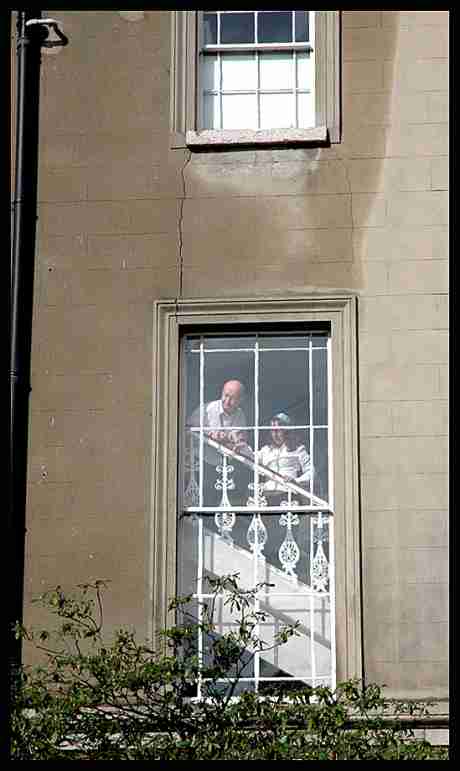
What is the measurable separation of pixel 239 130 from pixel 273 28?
3.43 feet

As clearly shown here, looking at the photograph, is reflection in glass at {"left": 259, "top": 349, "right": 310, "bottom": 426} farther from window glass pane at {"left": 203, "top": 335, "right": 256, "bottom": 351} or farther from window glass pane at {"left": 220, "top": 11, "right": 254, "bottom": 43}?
window glass pane at {"left": 220, "top": 11, "right": 254, "bottom": 43}

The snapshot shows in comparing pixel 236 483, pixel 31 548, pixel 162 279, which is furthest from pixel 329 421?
pixel 31 548

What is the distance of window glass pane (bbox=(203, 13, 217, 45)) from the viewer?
11.9 metres

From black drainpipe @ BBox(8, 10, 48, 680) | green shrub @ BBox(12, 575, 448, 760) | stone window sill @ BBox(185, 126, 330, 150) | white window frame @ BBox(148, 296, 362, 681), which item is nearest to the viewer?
green shrub @ BBox(12, 575, 448, 760)

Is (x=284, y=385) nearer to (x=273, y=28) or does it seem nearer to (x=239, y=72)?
(x=239, y=72)

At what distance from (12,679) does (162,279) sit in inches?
134

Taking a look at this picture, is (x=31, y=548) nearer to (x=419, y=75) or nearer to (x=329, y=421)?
(x=329, y=421)

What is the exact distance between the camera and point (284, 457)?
10.9 m

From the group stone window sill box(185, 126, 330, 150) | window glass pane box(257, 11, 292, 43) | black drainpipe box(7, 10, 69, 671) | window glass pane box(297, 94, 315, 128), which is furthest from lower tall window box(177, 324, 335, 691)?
window glass pane box(257, 11, 292, 43)

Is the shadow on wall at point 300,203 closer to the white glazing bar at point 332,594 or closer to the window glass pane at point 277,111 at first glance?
the window glass pane at point 277,111

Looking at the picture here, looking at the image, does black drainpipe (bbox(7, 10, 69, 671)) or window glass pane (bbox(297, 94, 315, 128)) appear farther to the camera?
window glass pane (bbox(297, 94, 315, 128))

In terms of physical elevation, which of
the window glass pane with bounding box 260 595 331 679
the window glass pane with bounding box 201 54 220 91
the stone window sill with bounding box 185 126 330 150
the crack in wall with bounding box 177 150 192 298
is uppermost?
the window glass pane with bounding box 201 54 220 91

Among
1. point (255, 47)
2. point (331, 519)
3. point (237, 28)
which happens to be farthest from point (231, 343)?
point (237, 28)

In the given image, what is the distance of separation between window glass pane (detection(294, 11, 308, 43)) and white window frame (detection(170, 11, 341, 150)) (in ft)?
0.70
